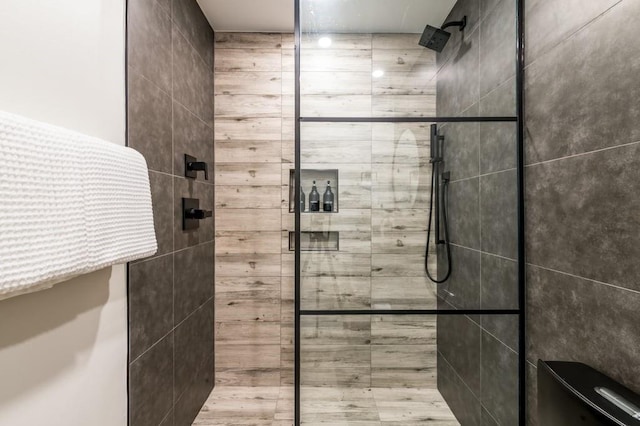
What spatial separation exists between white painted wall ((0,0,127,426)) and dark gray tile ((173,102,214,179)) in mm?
486

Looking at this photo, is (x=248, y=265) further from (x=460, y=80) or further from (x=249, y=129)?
(x=460, y=80)

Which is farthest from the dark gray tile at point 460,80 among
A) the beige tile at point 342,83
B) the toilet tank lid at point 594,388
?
the toilet tank lid at point 594,388

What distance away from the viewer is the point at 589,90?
1090 mm

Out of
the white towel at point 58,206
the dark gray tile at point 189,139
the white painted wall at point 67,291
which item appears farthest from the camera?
the dark gray tile at point 189,139

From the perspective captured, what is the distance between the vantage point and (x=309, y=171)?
4.92ft

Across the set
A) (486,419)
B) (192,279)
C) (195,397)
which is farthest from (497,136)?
(195,397)

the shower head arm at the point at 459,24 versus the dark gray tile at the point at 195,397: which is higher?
the shower head arm at the point at 459,24

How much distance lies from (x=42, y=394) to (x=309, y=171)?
1180 millimetres

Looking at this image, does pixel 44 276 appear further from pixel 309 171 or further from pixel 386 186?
pixel 386 186

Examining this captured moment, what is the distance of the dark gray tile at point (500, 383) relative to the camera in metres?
1.49

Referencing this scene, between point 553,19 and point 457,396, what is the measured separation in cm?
170

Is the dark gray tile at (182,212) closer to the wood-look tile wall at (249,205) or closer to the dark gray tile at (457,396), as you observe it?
the wood-look tile wall at (249,205)

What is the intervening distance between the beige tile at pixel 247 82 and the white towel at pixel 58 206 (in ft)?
4.94

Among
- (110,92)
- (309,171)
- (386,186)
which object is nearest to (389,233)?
(386,186)
